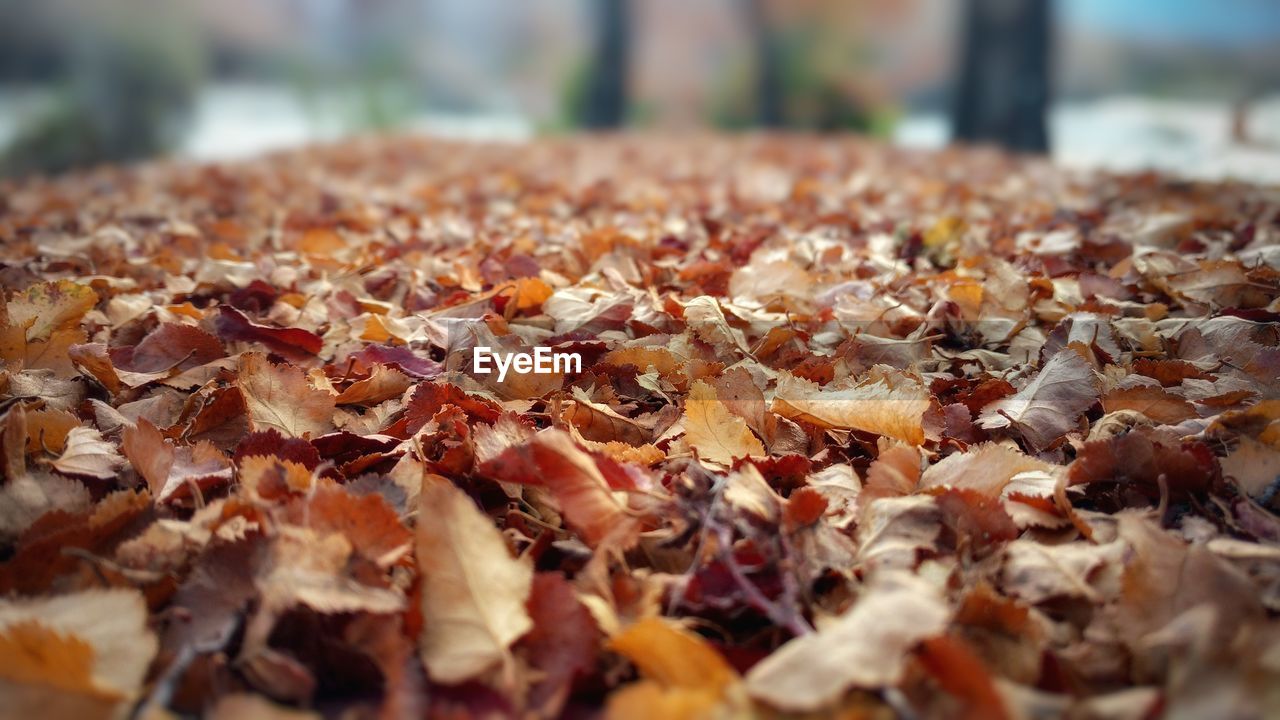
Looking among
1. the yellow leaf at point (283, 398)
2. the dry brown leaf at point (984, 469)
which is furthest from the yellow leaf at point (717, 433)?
the yellow leaf at point (283, 398)


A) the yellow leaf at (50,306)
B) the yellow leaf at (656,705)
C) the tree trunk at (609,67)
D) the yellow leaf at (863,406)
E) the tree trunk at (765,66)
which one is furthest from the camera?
the tree trunk at (765,66)

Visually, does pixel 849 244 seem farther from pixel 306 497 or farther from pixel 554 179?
pixel 554 179

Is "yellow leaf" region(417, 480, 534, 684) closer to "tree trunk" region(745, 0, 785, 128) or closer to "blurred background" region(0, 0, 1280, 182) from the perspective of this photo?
"blurred background" region(0, 0, 1280, 182)

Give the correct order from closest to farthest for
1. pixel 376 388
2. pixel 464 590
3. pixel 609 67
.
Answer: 1. pixel 464 590
2. pixel 376 388
3. pixel 609 67

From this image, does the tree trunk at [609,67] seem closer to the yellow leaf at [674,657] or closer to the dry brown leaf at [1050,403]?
the dry brown leaf at [1050,403]

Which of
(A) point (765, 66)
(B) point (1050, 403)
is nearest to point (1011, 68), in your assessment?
(A) point (765, 66)

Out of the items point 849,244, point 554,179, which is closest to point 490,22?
point 554,179

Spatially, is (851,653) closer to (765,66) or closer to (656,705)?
(656,705)
